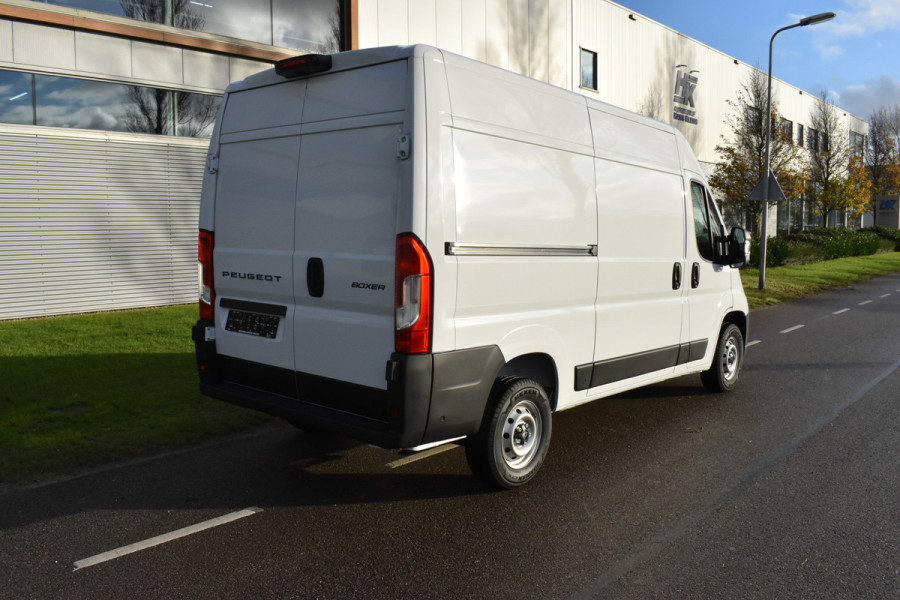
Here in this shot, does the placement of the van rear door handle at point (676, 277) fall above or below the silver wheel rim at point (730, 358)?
above

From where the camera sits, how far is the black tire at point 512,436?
14.8 ft

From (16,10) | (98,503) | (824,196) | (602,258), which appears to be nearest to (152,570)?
(98,503)

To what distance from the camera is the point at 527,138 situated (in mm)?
4711

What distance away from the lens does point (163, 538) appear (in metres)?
3.98

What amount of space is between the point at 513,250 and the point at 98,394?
14.8ft

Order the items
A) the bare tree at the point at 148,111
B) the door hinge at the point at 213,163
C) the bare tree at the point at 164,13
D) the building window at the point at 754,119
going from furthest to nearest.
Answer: the building window at the point at 754,119, the bare tree at the point at 148,111, the bare tree at the point at 164,13, the door hinge at the point at 213,163

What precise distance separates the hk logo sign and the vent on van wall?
27.1 m

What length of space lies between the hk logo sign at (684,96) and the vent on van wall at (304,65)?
27063 millimetres

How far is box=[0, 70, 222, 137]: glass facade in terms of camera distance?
11.2 metres

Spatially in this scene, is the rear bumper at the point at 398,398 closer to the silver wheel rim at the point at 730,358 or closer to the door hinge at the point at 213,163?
the door hinge at the point at 213,163

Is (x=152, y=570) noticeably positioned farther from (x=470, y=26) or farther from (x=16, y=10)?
(x=470, y=26)

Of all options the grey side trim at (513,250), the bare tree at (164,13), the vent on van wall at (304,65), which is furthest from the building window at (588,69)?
the vent on van wall at (304,65)

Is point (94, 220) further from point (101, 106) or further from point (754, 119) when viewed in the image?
point (754, 119)

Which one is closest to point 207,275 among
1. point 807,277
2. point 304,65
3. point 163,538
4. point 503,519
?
point 304,65
